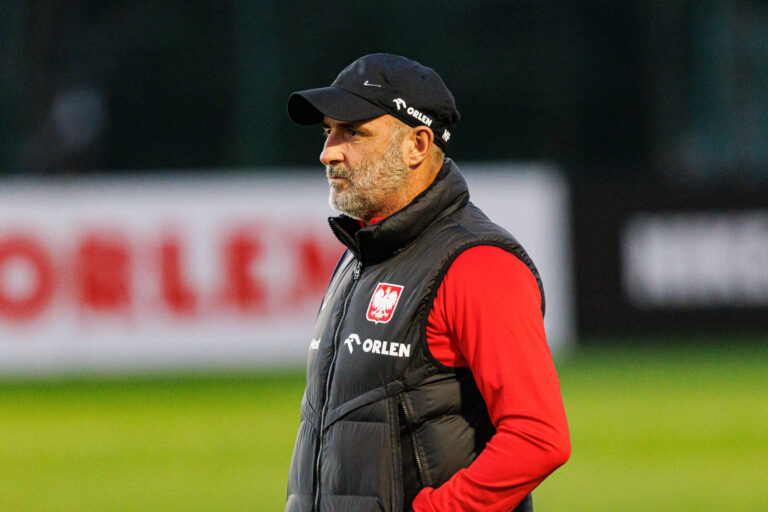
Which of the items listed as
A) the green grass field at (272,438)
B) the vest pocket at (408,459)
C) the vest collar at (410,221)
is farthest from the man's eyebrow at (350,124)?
the green grass field at (272,438)

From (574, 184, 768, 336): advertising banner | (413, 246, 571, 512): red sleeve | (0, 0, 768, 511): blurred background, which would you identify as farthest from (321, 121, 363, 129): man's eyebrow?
(574, 184, 768, 336): advertising banner

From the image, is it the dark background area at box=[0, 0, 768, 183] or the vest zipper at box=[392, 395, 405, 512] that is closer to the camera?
the vest zipper at box=[392, 395, 405, 512]

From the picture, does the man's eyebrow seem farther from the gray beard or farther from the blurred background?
the blurred background

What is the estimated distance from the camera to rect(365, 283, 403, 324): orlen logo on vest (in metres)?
3.08

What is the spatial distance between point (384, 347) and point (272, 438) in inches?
267

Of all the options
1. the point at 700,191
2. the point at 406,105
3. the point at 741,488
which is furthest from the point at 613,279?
the point at 406,105

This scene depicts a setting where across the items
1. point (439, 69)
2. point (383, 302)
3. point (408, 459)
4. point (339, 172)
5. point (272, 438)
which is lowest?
point (272, 438)

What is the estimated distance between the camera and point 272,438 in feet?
31.8

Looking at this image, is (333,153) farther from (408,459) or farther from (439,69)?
(439,69)

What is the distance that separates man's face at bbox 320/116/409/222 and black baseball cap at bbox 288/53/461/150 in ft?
0.15

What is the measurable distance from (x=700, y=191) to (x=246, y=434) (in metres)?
6.21

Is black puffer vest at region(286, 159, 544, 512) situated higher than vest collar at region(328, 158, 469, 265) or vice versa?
vest collar at region(328, 158, 469, 265)

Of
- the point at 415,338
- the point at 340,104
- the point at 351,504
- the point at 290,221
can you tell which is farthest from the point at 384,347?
the point at 290,221

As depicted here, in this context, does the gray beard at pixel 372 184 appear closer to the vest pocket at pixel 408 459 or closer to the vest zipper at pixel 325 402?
the vest zipper at pixel 325 402
